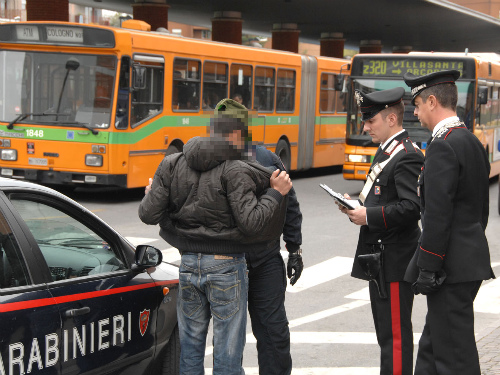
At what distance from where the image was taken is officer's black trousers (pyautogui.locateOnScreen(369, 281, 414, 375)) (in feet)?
15.4

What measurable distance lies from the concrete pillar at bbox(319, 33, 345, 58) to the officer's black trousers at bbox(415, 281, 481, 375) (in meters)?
39.6

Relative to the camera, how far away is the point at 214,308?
4156mm

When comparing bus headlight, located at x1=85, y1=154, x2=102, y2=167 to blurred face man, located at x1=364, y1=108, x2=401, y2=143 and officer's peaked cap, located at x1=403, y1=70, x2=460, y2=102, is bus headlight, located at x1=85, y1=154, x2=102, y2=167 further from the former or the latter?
officer's peaked cap, located at x1=403, y1=70, x2=460, y2=102

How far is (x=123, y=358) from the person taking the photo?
14.0ft

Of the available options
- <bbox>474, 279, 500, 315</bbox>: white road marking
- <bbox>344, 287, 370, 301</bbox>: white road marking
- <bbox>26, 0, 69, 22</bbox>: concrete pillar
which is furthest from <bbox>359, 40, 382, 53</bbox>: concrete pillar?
<bbox>344, 287, 370, 301</bbox>: white road marking

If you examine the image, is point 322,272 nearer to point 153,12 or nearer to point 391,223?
point 391,223

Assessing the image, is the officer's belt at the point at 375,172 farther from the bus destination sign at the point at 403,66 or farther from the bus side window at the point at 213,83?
the bus side window at the point at 213,83

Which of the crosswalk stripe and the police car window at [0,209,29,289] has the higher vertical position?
the police car window at [0,209,29,289]

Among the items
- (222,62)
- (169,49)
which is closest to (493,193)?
(222,62)

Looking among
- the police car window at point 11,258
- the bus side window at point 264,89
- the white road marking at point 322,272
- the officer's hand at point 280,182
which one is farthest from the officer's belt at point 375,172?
the bus side window at point 264,89

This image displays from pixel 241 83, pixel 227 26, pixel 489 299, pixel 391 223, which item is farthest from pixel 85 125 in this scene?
pixel 227 26

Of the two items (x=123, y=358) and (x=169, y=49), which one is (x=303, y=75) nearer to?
(x=169, y=49)

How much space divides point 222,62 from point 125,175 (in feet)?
13.2

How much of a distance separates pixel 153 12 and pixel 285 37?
11.3m
